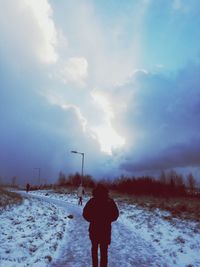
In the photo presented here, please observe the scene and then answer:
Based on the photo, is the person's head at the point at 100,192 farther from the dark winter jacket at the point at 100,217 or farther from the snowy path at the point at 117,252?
the snowy path at the point at 117,252

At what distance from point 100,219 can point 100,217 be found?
0.16 feet

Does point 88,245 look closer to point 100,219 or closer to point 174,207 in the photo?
point 100,219

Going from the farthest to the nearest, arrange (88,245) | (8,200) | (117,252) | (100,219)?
(8,200)
(88,245)
(117,252)
(100,219)

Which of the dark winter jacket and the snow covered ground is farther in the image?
the snow covered ground

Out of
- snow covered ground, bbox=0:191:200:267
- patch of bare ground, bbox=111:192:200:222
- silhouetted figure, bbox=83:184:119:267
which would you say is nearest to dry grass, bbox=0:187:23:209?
snow covered ground, bbox=0:191:200:267

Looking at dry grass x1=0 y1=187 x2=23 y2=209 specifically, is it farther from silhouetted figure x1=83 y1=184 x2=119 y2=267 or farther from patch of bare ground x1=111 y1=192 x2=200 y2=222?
silhouetted figure x1=83 y1=184 x2=119 y2=267

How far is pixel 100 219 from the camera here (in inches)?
265

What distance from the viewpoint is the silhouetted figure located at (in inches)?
264

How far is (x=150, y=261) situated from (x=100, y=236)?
270 centimetres

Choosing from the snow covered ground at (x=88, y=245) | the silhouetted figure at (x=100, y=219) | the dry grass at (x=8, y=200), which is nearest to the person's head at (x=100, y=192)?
the silhouetted figure at (x=100, y=219)

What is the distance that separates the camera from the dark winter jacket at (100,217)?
6.71 m

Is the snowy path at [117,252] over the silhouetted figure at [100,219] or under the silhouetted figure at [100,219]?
under

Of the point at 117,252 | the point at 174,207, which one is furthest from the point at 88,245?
the point at 174,207

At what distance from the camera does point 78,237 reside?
38.6ft
